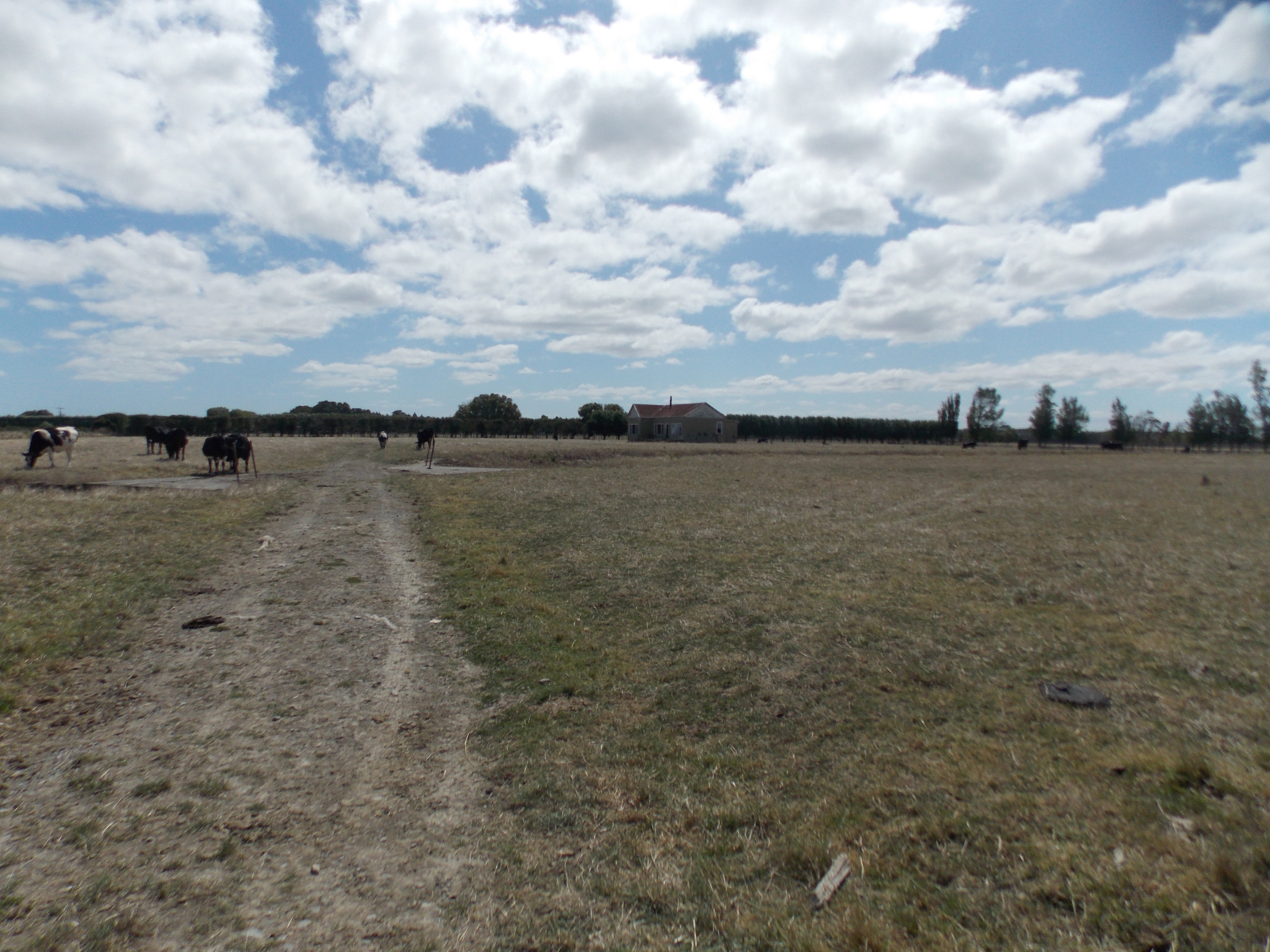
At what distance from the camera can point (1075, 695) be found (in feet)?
20.4

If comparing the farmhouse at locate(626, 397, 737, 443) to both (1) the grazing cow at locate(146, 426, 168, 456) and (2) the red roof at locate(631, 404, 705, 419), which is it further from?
(1) the grazing cow at locate(146, 426, 168, 456)

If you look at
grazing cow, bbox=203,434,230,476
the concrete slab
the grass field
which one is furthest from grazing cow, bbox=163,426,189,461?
the concrete slab

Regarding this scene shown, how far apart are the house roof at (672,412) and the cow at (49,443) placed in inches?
3700

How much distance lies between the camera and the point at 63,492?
1841 centimetres

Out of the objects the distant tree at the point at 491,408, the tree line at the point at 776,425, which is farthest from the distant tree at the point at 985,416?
the distant tree at the point at 491,408

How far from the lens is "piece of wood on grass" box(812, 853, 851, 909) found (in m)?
3.74

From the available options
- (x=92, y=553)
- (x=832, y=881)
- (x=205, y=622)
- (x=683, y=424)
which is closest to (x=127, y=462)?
(x=92, y=553)

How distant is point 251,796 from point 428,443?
55.2 metres

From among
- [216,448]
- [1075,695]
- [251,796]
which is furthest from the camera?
[216,448]

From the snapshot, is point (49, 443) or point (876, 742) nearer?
point (876, 742)

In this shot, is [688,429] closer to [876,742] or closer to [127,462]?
[127,462]

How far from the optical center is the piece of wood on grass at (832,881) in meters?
3.74

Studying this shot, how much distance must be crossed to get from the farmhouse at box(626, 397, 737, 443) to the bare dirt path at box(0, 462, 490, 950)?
343 ft

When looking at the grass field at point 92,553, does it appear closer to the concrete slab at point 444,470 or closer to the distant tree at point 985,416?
the concrete slab at point 444,470
